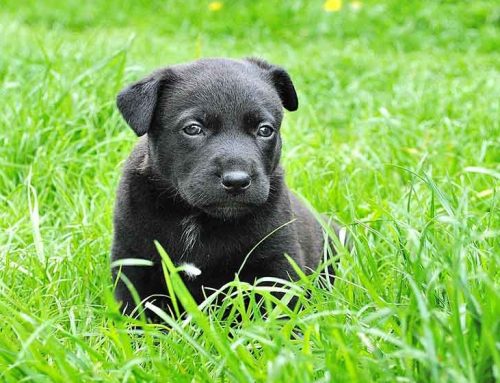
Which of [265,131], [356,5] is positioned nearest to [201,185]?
[265,131]

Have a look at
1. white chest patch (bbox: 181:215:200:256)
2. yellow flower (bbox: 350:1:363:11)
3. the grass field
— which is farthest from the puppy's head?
yellow flower (bbox: 350:1:363:11)

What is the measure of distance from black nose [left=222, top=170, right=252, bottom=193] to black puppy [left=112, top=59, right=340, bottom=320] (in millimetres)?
39

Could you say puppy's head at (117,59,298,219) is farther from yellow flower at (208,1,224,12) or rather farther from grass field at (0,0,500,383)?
yellow flower at (208,1,224,12)

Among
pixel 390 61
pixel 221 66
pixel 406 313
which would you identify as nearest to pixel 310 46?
pixel 390 61

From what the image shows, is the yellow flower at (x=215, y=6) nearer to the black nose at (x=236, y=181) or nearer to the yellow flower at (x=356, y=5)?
the yellow flower at (x=356, y=5)

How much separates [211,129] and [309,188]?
1352mm

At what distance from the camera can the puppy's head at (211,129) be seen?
10.8ft

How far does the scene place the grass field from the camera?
95.3 inches

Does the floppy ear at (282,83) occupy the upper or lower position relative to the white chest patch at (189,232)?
upper

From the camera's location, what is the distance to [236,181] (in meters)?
3.21

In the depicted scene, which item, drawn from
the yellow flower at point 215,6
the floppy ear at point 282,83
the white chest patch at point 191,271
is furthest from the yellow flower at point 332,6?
the white chest patch at point 191,271

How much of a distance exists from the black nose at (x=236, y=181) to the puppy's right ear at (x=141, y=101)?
448 mm

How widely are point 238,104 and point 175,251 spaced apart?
65cm

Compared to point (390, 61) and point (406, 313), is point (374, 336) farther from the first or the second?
point (390, 61)
